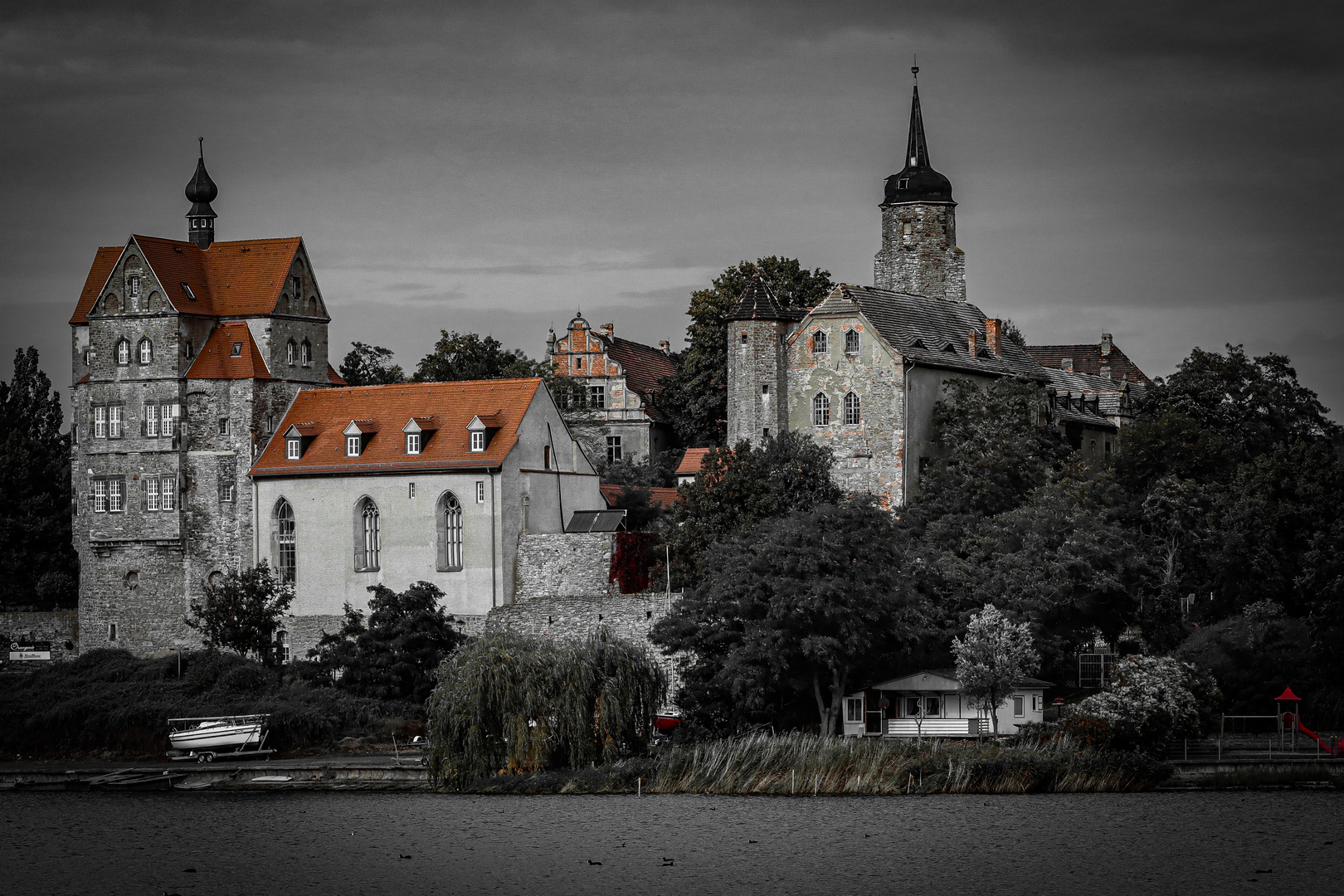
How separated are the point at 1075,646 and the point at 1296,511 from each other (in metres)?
7.59

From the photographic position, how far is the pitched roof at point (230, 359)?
7356 centimetres

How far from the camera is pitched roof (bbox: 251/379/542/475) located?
224 feet

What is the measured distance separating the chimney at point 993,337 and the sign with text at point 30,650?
125 feet

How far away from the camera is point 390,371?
94.5m

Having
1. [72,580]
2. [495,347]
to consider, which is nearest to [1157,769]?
[495,347]

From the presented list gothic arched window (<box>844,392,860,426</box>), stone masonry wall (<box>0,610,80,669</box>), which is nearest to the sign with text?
stone masonry wall (<box>0,610,80,669</box>)

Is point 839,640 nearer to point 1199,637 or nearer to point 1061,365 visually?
point 1199,637

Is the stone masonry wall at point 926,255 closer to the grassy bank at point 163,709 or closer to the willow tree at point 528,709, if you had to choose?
the grassy bank at point 163,709

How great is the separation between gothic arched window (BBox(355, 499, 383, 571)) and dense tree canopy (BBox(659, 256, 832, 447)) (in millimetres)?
17702

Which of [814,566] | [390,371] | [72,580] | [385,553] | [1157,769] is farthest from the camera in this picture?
[390,371]

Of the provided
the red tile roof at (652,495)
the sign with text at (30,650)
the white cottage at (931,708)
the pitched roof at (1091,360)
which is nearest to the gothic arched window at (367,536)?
the red tile roof at (652,495)

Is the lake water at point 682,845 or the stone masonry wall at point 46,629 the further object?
the stone masonry wall at point 46,629

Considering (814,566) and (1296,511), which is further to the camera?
(1296,511)

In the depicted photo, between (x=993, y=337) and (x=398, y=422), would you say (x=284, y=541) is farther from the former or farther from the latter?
(x=993, y=337)
